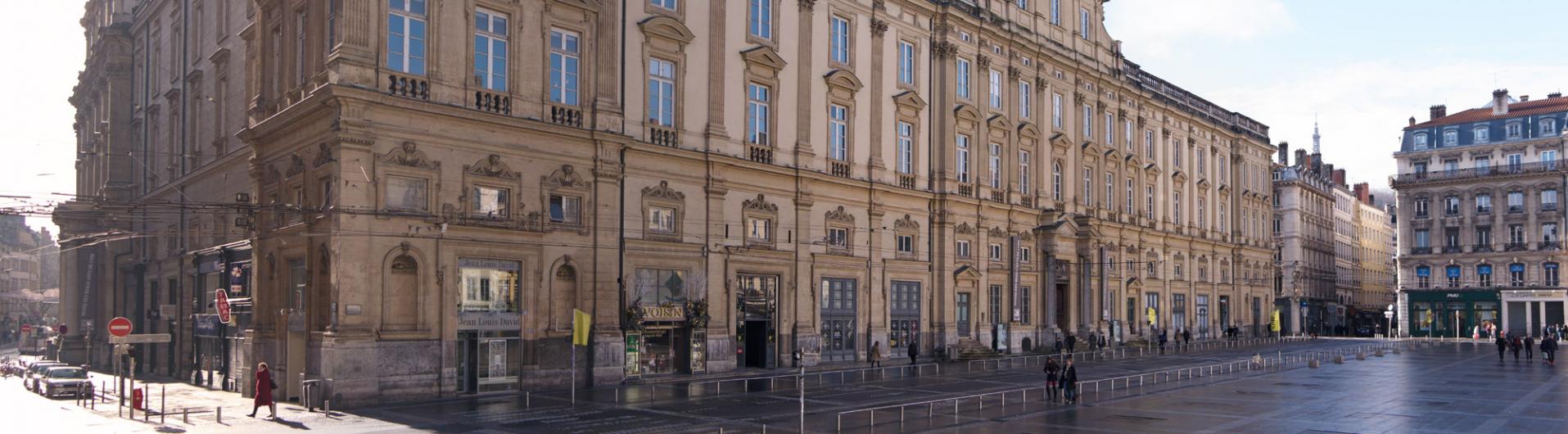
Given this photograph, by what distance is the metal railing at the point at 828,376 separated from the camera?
42281 millimetres

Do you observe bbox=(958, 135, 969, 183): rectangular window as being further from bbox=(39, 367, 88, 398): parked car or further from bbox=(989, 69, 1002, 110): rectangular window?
bbox=(39, 367, 88, 398): parked car

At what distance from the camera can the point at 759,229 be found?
169 ft

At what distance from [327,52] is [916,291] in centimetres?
3253

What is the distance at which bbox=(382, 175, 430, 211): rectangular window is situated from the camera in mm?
36969

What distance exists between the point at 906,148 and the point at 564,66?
22650 mm

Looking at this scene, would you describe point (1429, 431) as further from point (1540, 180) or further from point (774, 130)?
point (1540, 180)

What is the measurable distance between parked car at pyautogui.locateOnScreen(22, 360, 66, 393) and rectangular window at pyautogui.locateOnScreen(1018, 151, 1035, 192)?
47615 mm

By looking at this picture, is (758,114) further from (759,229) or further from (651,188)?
(651,188)

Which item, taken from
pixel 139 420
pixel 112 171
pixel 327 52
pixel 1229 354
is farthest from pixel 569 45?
pixel 1229 354

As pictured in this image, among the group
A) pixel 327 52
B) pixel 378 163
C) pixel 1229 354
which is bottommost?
pixel 1229 354

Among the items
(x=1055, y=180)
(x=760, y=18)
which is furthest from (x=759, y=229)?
(x=1055, y=180)

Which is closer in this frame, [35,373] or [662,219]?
[662,219]

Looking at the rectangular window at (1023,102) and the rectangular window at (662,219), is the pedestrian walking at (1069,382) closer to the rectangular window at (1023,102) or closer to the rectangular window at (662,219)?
the rectangular window at (662,219)

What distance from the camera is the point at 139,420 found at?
33.6 m
